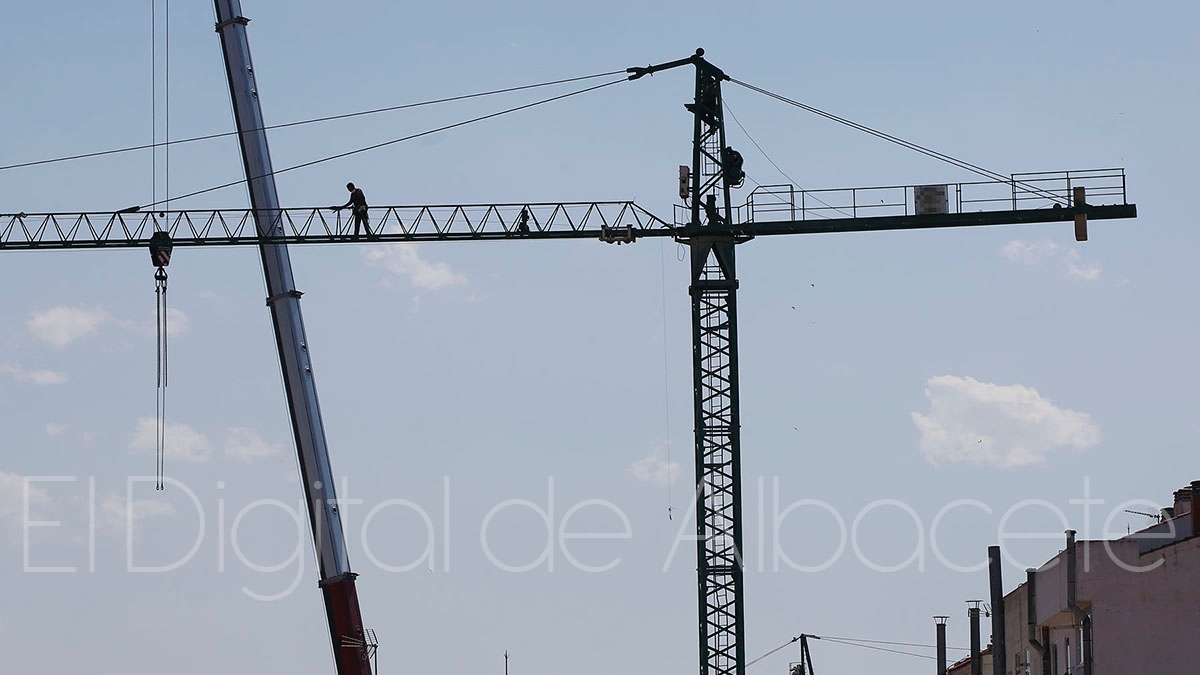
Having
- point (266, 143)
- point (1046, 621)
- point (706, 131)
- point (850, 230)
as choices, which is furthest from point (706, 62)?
point (1046, 621)

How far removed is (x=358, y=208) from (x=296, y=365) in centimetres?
1412

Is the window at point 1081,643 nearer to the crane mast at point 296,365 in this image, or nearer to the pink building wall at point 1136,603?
the pink building wall at point 1136,603

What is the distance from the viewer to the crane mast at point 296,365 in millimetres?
55281

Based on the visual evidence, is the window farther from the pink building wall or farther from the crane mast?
the crane mast

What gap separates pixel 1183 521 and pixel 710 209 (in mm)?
23310

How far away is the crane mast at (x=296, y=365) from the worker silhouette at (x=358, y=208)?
8.32 metres

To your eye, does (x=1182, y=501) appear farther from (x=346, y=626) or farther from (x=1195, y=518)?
(x=346, y=626)

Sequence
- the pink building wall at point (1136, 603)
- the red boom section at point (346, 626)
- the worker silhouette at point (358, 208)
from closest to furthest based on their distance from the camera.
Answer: the pink building wall at point (1136, 603)
the red boom section at point (346, 626)
the worker silhouette at point (358, 208)

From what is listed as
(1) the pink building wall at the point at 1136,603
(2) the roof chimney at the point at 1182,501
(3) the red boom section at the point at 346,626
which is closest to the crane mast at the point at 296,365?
(3) the red boom section at the point at 346,626

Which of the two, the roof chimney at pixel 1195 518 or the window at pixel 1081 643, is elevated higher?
the roof chimney at pixel 1195 518

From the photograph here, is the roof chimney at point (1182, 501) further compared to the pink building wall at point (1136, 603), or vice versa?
the roof chimney at point (1182, 501)

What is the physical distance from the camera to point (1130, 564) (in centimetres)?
5178

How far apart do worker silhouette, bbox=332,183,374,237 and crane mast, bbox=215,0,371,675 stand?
8.32 m

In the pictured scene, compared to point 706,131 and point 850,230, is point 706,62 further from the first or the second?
point 850,230
